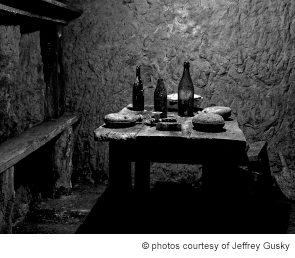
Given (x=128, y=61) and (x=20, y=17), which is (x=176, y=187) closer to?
(x=128, y=61)

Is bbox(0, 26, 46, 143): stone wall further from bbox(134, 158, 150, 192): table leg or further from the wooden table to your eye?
bbox(134, 158, 150, 192): table leg

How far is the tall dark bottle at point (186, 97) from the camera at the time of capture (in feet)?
9.91

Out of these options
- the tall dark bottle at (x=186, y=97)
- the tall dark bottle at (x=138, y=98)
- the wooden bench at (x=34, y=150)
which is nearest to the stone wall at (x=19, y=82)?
the wooden bench at (x=34, y=150)

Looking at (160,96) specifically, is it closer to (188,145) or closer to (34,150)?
(188,145)

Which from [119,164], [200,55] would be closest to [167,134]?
[119,164]

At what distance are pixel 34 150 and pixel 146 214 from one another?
1.08 metres

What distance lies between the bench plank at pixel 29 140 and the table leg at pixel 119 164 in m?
0.58

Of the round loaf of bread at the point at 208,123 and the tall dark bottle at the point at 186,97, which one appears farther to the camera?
the tall dark bottle at the point at 186,97

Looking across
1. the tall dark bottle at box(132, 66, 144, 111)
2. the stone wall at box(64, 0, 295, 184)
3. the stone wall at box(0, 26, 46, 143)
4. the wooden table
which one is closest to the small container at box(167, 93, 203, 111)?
the tall dark bottle at box(132, 66, 144, 111)

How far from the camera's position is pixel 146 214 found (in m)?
3.37

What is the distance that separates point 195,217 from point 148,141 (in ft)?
4.41

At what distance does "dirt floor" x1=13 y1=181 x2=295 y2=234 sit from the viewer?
123 inches

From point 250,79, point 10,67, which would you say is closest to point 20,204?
point 10,67

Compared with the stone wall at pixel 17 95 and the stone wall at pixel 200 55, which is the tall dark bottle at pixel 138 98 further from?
the stone wall at pixel 17 95
